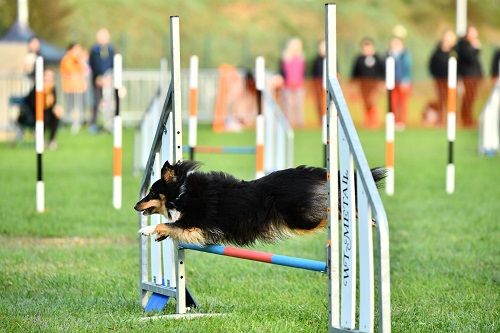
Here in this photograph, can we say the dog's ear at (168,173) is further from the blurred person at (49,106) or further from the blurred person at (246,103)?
the blurred person at (246,103)

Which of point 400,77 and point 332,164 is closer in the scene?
point 332,164

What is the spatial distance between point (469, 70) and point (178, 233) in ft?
74.7

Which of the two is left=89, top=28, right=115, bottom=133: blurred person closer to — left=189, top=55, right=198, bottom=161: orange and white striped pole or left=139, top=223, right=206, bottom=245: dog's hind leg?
left=189, top=55, right=198, bottom=161: orange and white striped pole

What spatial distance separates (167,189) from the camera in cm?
686

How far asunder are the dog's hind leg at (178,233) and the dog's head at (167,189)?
0.50 feet

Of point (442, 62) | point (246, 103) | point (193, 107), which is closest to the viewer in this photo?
point (193, 107)

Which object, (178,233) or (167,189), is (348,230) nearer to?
(178,233)

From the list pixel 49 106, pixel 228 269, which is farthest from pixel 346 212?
pixel 49 106

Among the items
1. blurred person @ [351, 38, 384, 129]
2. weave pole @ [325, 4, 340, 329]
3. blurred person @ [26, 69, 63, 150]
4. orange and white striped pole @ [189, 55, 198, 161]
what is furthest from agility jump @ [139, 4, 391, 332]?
blurred person @ [351, 38, 384, 129]

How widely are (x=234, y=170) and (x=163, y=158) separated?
10.5 m

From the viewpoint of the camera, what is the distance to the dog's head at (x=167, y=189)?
681 cm

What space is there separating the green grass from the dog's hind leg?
460mm

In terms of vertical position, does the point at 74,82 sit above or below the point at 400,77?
below

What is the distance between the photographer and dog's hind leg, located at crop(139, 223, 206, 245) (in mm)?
6598
